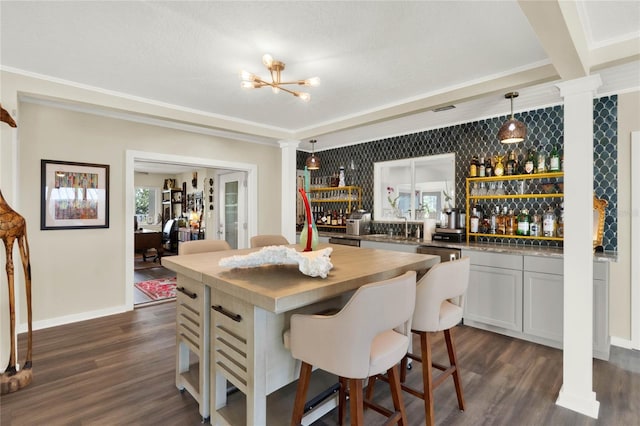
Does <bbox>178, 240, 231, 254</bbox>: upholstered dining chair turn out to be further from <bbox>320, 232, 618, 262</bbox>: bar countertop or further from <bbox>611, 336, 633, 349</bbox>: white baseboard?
<bbox>611, 336, 633, 349</bbox>: white baseboard

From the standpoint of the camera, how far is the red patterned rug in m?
4.69

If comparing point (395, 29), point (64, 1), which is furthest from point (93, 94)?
point (395, 29)

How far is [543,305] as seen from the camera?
3082 mm

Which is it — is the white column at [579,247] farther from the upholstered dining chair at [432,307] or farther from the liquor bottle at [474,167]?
the liquor bottle at [474,167]

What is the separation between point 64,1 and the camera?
5.98 ft

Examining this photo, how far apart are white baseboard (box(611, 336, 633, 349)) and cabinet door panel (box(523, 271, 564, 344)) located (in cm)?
63

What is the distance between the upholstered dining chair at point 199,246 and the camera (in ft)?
8.55

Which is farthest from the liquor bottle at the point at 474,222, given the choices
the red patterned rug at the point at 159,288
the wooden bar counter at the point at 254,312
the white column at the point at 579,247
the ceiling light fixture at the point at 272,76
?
the red patterned rug at the point at 159,288

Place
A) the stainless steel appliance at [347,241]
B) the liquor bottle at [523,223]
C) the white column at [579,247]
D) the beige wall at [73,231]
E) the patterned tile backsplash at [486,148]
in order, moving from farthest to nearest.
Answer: the stainless steel appliance at [347,241] → the liquor bottle at [523,223] → the beige wall at [73,231] → the patterned tile backsplash at [486,148] → the white column at [579,247]

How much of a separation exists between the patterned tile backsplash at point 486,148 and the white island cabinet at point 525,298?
600mm

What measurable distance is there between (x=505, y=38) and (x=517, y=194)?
2170 millimetres

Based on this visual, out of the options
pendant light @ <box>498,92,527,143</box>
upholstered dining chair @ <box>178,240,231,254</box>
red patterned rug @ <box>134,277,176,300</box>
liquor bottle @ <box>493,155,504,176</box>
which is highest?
pendant light @ <box>498,92,527,143</box>

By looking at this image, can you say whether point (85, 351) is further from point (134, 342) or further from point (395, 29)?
point (395, 29)

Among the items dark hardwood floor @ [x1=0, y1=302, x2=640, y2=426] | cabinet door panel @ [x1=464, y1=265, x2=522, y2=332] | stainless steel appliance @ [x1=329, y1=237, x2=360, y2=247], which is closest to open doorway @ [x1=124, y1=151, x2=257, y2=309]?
dark hardwood floor @ [x1=0, y1=302, x2=640, y2=426]
